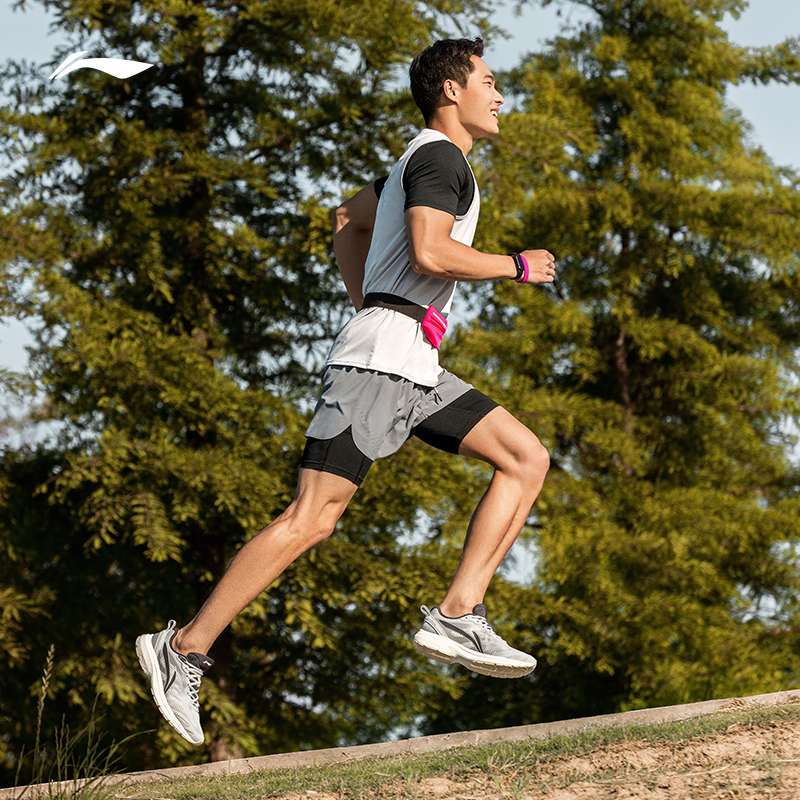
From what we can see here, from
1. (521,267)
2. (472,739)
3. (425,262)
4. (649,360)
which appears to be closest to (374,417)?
(425,262)

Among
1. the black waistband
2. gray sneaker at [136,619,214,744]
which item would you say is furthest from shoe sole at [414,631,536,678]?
the black waistband

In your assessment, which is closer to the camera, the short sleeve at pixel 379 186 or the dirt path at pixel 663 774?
the dirt path at pixel 663 774

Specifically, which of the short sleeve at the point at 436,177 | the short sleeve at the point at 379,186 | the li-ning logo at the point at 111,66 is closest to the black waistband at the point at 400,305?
the short sleeve at the point at 436,177

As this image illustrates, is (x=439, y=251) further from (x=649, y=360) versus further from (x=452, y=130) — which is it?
(x=649, y=360)

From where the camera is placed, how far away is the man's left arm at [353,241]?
374cm

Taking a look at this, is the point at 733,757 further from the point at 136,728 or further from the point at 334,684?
the point at 136,728

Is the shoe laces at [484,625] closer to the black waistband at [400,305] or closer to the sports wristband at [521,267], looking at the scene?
the black waistband at [400,305]

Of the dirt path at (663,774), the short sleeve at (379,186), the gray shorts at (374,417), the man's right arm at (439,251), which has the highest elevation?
the short sleeve at (379,186)

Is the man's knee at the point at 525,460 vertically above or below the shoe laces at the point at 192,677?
above

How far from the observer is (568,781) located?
3062mm

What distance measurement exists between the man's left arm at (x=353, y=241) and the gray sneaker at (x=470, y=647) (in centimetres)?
125

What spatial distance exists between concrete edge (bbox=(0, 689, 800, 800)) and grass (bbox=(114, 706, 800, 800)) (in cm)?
20

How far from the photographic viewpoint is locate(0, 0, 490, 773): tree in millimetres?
8367

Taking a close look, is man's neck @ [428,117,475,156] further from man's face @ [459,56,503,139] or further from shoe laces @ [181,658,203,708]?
shoe laces @ [181,658,203,708]
